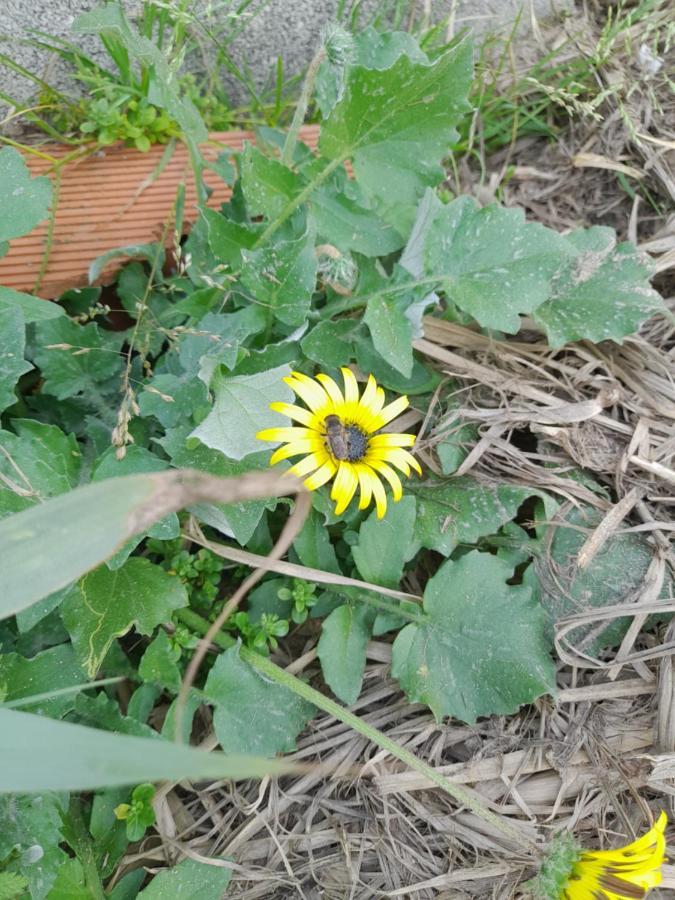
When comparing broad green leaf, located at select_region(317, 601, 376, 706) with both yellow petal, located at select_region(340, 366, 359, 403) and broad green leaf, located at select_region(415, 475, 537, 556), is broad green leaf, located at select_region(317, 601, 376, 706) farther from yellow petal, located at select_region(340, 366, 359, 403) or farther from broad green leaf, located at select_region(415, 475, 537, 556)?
yellow petal, located at select_region(340, 366, 359, 403)

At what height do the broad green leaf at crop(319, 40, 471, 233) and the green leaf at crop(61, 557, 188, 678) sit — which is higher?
the broad green leaf at crop(319, 40, 471, 233)

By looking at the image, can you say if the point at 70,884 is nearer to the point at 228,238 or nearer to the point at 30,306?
the point at 30,306

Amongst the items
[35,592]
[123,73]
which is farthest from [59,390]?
[35,592]

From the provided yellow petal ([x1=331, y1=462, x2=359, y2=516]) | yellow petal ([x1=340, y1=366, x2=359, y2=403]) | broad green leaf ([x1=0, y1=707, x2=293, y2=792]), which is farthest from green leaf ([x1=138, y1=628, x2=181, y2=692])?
broad green leaf ([x1=0, y1=707, x2=293, y2=792])

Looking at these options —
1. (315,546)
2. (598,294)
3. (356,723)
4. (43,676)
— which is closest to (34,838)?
(43,676)

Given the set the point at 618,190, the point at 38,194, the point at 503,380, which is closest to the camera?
the point at 38,194

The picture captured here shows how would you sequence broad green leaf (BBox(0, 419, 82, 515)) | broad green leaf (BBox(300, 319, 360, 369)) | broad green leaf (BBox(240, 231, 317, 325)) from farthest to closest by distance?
1. broad green leaf (BBox(300, 319, 360, 369))
2. broad green leaf (BBox(240, 231, 317, 325))
3. broad green leaf (BBox(0, 419, 82, 515))

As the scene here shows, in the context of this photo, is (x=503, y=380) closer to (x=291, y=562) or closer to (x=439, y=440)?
(x=439, y=440)
